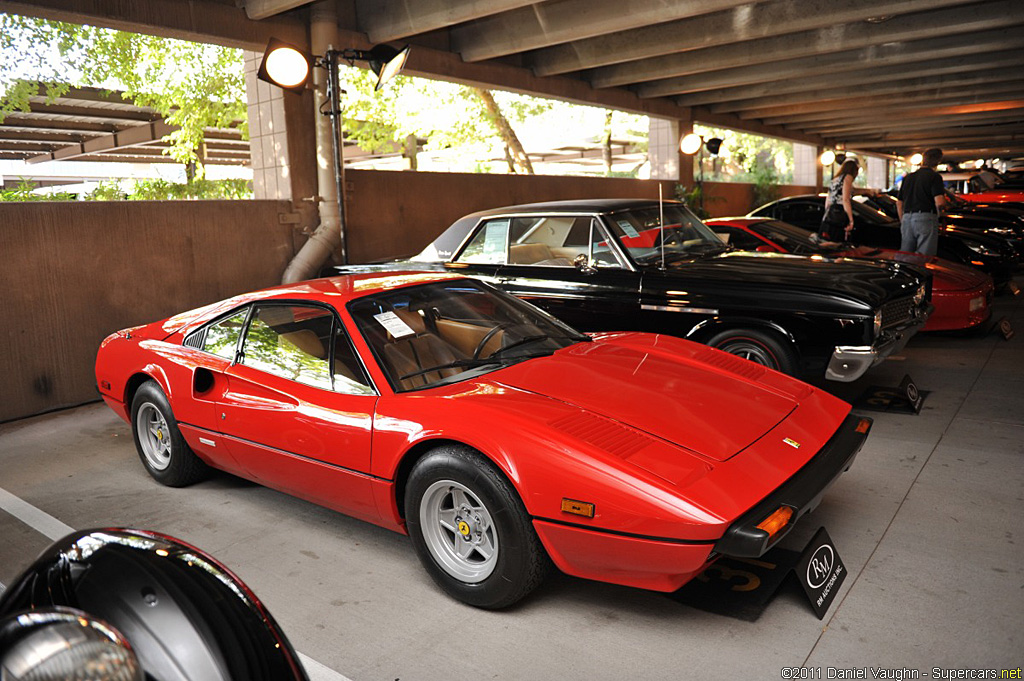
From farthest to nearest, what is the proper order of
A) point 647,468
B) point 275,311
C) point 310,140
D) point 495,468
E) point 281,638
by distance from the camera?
1. point 310,140
2. point 275,311
3. point 495,468
4. point 647,468
5. point 281,638

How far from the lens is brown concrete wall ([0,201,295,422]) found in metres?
6.18

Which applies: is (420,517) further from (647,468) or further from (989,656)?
(989,656)

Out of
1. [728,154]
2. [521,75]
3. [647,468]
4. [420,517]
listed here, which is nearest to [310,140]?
[521,75]

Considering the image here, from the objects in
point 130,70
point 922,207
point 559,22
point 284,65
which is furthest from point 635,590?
point 130,70

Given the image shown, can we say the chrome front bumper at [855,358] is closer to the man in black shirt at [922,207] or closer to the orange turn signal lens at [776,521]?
the orange turn signal lens at [776,521]

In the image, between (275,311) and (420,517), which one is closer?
(420,517)

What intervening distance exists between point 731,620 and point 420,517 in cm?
123

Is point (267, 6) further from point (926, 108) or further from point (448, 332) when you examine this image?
point (926, 108)

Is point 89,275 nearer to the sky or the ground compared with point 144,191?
nearer to the ground

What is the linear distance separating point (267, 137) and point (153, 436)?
5.01 m

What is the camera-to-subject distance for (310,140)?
27.9ft

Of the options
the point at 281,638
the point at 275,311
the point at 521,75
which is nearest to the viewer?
the point at 281,638

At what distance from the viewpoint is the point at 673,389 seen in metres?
3.24

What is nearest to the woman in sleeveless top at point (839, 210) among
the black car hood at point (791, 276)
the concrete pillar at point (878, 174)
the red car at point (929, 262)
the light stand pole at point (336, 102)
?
the red car at point (929, 262)
